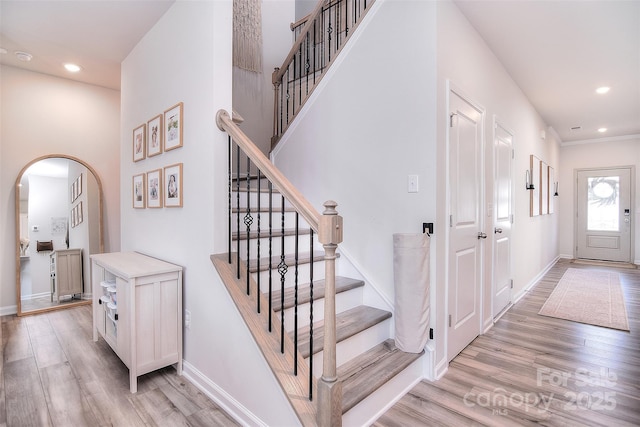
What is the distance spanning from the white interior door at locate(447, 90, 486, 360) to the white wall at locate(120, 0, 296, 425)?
1.48m

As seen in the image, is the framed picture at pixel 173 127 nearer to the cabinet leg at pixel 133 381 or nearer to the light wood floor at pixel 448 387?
the cabinet leg at pixel 133 381

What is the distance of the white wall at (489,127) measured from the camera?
88.1 inches

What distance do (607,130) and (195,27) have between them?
756 cm

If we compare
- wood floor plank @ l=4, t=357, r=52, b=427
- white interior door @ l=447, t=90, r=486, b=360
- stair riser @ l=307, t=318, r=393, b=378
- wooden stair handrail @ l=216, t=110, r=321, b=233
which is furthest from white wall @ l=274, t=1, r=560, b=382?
wood floor plank @ l=4, t=357, r=52, b=427

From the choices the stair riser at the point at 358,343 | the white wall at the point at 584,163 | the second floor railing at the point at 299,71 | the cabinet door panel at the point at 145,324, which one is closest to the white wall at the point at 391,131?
the stair riser at the point at 358,343

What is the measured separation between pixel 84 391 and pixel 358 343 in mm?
1779

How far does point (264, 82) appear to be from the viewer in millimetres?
4422

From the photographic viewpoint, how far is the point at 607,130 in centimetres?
620

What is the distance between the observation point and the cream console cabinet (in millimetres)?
2027

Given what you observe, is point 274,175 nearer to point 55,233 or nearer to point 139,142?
point 139,142

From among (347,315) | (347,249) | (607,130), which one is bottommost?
(347,315)

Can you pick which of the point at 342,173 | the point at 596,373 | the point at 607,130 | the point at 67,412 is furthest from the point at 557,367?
the point at 607,130

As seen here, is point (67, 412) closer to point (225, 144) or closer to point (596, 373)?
point (225, 144)

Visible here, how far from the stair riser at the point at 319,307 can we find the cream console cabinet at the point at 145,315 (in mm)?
814
